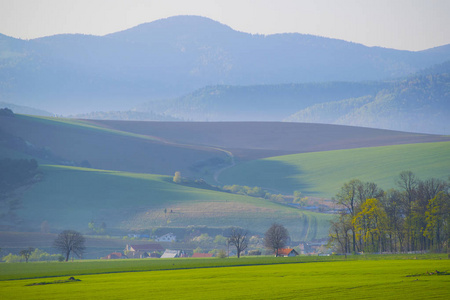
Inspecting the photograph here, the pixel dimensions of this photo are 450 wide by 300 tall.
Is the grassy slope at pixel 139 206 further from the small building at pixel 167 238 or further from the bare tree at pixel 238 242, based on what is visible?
the bare tree at pixel 238 242

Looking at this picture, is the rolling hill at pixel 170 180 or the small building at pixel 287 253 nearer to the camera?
the small building at pixel 287 253

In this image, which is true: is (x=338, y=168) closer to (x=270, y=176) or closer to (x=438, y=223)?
(x=270, y=176)

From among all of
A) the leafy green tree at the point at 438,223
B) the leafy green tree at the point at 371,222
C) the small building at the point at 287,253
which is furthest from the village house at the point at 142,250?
the leafy green tree at the point at 438,223

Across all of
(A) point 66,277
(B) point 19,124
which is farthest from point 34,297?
(B) point 19,124

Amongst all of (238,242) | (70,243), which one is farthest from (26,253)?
(238,242)

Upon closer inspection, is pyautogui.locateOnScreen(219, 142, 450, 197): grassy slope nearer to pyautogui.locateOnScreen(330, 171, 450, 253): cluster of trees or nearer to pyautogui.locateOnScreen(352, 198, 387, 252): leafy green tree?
pyautogui.locateOnScreen(330, 171, 450, 253): cluster of trees

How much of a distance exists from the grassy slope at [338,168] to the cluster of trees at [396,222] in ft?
201

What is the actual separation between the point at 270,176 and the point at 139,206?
170ft

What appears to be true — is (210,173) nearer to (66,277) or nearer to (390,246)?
(390,246)

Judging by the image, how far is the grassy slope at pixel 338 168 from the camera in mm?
154375

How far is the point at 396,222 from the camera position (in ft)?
257

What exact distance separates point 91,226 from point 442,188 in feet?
214

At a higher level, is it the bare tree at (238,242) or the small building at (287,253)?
the bare tree at (238,242)

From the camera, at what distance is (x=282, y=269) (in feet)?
185
